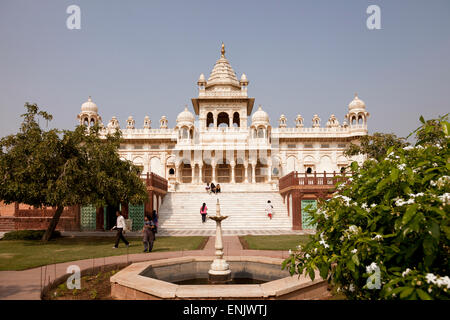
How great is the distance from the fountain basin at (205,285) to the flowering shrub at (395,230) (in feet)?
2.31

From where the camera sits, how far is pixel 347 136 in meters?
45.2

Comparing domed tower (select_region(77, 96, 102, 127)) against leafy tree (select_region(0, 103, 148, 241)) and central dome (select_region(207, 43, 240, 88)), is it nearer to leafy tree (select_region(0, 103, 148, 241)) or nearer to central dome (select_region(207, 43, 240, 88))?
central dome (select_region(207, 43, 240, 88))

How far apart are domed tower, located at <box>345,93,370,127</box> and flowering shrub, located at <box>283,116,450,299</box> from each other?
44.5 m

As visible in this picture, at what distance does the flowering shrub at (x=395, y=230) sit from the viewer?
8.13ft

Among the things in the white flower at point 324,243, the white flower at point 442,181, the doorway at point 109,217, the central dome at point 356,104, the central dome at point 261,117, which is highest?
the central dome at point 356,104

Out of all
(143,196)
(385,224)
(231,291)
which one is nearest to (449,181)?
(385,224)

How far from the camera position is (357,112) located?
45031mm

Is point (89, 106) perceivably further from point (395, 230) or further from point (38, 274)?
point (395, 230)

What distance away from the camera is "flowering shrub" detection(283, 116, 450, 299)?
248cm

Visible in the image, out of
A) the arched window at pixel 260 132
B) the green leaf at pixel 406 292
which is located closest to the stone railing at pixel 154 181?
the arched window at pixel 260 132

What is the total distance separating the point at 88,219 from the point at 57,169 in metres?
8.28

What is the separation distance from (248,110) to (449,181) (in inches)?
1768

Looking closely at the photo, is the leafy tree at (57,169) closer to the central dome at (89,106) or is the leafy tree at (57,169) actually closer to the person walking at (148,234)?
the person walking at (148,234)

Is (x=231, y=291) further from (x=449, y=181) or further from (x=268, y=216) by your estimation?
(x=268, y=216)
